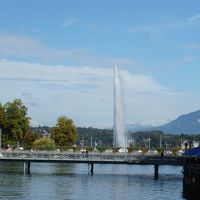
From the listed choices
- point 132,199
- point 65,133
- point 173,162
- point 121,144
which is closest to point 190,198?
point 132,199

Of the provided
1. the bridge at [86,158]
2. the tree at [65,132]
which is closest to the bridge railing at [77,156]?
the bridge at [86,158]

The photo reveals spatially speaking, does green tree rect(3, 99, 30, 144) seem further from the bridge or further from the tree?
the bridge

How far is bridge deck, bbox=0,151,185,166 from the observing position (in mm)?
105125

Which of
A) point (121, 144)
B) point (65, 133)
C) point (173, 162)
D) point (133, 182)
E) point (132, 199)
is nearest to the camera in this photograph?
point (132, 199)

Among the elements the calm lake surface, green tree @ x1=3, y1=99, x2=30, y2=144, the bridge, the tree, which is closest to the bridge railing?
the bridge

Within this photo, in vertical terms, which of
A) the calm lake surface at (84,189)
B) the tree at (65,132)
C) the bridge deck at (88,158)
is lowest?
the calm lake surface at (84,189)

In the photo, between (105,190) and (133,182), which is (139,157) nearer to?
(133,182)

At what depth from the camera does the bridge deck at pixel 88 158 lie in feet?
345

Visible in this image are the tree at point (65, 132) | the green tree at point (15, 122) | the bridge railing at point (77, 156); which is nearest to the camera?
→ the bridge railing at point (77, 156)

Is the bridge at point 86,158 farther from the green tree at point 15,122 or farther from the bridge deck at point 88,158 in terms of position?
the green tree at point 15,122

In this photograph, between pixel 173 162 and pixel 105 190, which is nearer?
pixel 105 190

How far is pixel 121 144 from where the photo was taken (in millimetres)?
143250

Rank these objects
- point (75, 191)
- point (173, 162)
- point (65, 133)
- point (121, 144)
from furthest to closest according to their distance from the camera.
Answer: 1. point (65, 133)
2. point (121, 144)
3. point (173, 162)
4. point (75, 191)

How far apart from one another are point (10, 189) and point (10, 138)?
231ft
